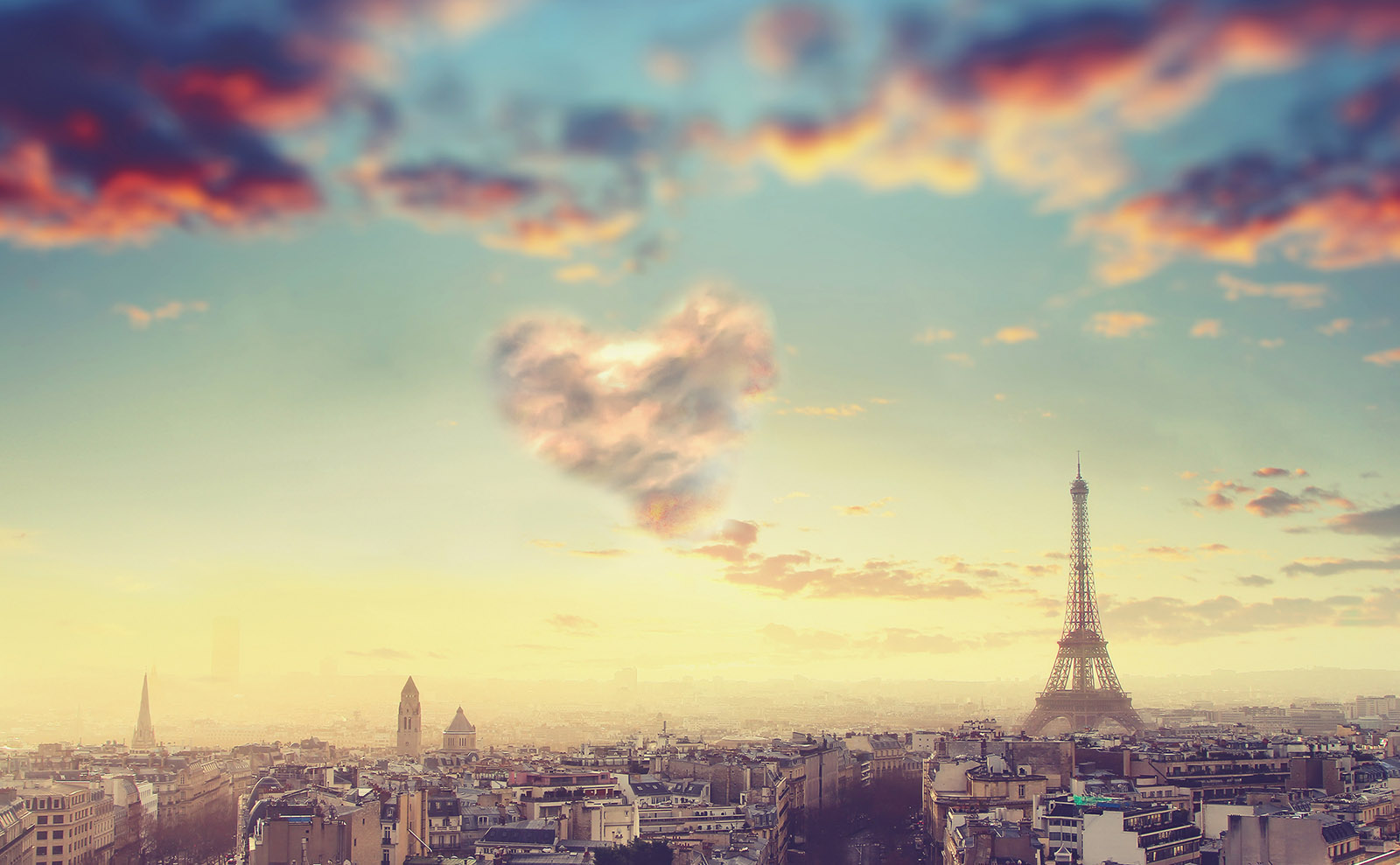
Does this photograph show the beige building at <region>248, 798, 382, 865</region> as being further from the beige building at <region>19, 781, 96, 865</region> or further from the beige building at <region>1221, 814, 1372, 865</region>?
the beige building at <region>1221, 814, 1372, 865</region>

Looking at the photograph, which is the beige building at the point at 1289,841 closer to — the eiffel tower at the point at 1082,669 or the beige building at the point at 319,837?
the beige building at the point at 319,837

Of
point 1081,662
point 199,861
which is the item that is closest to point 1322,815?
point 199,861

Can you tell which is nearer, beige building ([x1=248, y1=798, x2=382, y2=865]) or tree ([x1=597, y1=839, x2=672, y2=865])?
beige building ([x1=248, y1=798, x2=382, y2=865])

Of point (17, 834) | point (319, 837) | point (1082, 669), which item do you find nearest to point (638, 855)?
point (319, 837)

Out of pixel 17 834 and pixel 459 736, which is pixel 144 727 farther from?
pixel 17 834

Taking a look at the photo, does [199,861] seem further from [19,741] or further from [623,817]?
[19,741]

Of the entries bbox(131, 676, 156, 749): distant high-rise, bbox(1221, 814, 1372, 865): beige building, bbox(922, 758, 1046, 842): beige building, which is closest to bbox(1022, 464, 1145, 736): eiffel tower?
bbox(922, 758, 1046, 842): beige building
